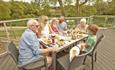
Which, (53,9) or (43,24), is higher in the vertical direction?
Result: (43,24)

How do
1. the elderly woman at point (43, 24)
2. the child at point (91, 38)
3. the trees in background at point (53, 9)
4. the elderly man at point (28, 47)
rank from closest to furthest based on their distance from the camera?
the elderly man at point (28, 47) → the child at point (91, 38) → the elderly woman at point (43, 24) → the trees in background at point (53, 9)

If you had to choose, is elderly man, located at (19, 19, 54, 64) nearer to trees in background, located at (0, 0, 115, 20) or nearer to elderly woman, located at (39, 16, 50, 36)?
elderly woman, located at (39, 16, 50, 36)

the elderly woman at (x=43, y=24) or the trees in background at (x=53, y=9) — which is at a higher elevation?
the elderly woman at (x=43, y=24)

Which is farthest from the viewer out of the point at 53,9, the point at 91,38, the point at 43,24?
the point at 53,9

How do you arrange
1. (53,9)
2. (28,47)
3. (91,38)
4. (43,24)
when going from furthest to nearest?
1. (53,9)
2. (43,24)
3. (91,38)
4. (28,47)

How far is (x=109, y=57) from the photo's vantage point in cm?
787

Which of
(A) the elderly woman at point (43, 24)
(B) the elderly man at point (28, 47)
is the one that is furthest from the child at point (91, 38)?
(A) the elderly woman at point (43, 24)

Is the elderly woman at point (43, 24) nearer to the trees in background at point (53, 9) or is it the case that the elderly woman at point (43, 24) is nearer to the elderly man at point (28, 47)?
the elderly man at point (28, 47)

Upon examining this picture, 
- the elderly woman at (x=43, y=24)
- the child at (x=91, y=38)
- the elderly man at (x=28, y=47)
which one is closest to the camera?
the elderly man at (x=28, y=47)

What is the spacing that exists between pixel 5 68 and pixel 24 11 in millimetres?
26482

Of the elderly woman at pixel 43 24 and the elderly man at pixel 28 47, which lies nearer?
the elderly man at pixel 28 47

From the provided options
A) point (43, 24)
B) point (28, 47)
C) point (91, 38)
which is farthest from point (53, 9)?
point (28, 47)

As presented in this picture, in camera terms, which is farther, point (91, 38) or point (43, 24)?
point (43, 24)

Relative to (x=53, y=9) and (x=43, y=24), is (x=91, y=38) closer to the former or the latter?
(x=43, y=24)
